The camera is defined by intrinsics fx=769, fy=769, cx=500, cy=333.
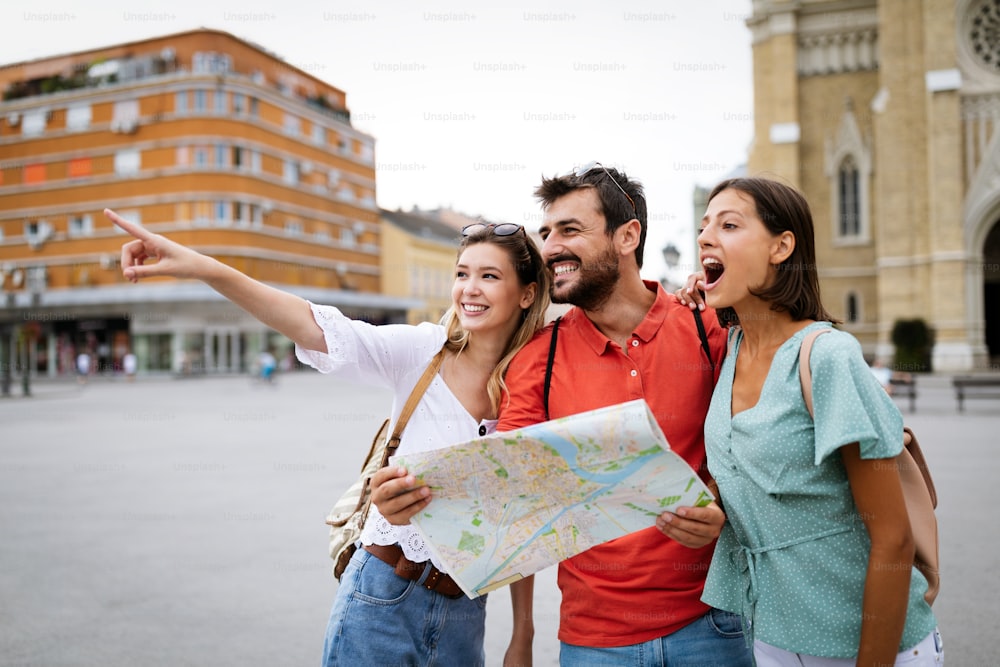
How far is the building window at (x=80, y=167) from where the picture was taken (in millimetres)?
47219

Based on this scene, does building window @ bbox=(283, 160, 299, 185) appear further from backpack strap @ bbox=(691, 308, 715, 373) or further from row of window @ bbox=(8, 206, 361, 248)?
backpack strap @ bbox=(691, 308, 715, 373)

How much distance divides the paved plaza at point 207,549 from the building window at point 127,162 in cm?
3594

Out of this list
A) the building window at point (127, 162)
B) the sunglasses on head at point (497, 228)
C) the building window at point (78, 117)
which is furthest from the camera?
the building window at point (78, 117)

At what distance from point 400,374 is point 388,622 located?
0.79 m

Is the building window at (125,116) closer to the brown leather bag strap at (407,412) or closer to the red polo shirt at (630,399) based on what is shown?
the brown leather bag strap at (407,412)

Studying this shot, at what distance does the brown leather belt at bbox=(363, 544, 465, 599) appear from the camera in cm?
238

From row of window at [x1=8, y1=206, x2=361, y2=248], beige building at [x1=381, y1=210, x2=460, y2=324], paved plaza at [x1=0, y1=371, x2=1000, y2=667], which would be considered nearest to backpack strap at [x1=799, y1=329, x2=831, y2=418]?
paved plaza at [x1=0, y1=371, x2=1000, y2=667]

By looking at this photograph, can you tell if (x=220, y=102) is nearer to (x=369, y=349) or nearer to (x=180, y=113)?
(x=180, y=113)

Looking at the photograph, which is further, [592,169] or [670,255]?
[670,255]

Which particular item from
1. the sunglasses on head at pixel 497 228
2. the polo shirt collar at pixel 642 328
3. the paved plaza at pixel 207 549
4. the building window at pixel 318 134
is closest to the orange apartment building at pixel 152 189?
the building window at pixel 318 134

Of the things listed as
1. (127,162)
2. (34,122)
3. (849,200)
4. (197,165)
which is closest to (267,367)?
(197,165)

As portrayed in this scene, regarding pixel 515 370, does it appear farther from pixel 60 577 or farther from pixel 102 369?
pixel 102 369

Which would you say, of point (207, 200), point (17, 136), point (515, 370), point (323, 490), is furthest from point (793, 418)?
point (17, 136)

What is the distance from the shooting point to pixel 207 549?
675cm
